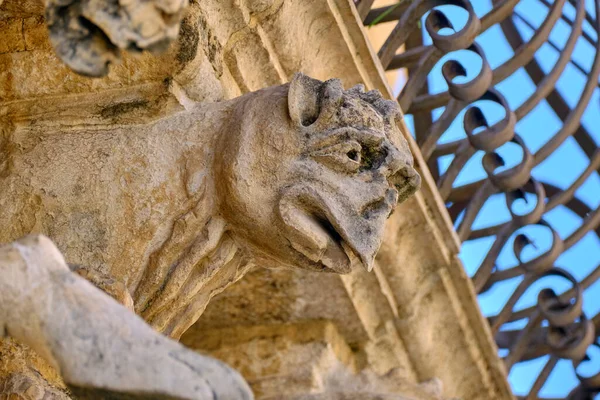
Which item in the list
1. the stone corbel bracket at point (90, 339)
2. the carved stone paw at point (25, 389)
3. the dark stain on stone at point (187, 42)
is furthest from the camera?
the dark stain on stone at point (187, 42)

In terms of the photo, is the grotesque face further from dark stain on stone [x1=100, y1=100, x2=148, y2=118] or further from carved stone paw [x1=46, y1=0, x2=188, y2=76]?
carved stone paw [x1=46, y1=0, x2=188, y2=76]

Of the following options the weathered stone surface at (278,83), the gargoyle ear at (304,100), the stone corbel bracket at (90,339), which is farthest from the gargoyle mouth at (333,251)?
the stone corbel bracket at (90,339)

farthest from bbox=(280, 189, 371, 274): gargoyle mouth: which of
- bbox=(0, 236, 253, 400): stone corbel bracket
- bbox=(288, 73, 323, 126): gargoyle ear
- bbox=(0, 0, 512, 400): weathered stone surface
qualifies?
bbox=(0, 236, 253, 400): stone corbel bracket

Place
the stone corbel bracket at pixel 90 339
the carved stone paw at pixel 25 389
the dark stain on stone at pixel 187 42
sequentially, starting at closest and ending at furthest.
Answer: the stone corbel bracket at pixel 90 339, the carved stone paw at pixel 25 389, the dark stain on stone at pixel 187 42

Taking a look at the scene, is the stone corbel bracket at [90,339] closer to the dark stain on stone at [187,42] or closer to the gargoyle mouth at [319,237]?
the gargoyle mouth at [319,237]

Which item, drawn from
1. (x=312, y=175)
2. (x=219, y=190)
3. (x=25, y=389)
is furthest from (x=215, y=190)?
(x=25, y=389)

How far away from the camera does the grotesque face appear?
1.68m

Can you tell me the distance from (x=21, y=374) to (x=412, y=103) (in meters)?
1.21

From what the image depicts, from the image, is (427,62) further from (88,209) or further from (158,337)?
(158,337)

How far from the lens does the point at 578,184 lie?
2922mm

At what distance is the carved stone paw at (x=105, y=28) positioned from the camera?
1134 mm

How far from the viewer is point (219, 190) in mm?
1745

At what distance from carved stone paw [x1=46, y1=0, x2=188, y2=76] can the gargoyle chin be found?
53 cm

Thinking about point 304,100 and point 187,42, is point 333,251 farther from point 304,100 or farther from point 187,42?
point 187,42
